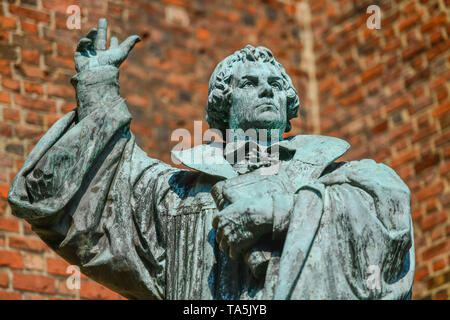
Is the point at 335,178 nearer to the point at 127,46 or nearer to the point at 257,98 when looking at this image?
the point at 257,98

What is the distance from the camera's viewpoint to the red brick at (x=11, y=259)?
30.0 feet

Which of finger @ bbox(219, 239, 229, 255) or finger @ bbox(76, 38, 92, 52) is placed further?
finger @ bbox(76, 38, 92, 52)

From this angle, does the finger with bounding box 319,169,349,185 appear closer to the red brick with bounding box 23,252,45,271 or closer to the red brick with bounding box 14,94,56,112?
the red brick with bounding box 23,252,45,271

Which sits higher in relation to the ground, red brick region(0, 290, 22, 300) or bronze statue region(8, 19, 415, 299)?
red brick region(0, 290, 22, 300)

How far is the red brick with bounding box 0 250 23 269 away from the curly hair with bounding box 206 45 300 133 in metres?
4.26

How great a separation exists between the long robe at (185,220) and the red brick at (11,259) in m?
4.17

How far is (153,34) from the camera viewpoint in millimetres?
10719

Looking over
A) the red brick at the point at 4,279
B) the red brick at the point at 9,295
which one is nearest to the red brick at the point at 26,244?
the red brick at the point at 4,279

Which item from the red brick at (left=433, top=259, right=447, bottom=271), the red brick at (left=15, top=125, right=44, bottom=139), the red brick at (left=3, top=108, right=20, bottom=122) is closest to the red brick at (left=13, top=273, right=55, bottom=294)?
the red brick at (left=15, top=125, right=44, bottom=139)

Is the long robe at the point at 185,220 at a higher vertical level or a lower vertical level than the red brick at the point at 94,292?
lower

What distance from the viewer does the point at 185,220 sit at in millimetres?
4918

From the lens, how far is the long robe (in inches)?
177

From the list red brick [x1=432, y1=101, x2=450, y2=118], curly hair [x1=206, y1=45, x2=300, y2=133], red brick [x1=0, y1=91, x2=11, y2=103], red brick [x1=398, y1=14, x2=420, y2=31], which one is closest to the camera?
curly hair [x1=206, y1=45, x2=300, y2=133]

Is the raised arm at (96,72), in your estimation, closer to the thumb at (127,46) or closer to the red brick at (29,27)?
the thumb at (127,46)
